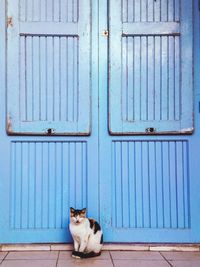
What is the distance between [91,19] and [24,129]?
3.10 feet

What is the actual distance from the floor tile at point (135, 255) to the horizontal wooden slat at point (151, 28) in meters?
1.58

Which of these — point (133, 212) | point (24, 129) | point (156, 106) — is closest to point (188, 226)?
point (133, 212)

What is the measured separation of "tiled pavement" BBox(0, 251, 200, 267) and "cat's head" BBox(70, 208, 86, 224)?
0.84 feet

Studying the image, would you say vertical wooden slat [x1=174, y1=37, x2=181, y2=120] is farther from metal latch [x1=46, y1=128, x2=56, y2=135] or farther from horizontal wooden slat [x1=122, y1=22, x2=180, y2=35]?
metal latch [x1=46, y1=128, x2=56, y2=135]

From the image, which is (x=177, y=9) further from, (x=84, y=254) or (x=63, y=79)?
(x=84, y=254)

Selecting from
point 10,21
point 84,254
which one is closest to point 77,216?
point 84,254

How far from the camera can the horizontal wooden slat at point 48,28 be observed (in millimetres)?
2711

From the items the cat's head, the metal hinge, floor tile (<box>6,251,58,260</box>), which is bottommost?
floor tile (<box>6,251,58,260</box>)

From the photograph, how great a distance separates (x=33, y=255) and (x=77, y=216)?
1.43ft

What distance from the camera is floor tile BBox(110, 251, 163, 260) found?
8.32 feet

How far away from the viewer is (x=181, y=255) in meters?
2.61

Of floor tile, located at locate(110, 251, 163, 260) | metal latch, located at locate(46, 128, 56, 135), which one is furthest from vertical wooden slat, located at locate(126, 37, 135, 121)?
floor tile, located at locate(110, 251, 163, 260)

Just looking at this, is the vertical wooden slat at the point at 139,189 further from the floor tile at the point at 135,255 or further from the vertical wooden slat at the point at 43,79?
the vertical wooden slat at the point at 43,79

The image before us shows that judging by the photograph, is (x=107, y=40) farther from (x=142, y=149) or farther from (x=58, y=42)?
(x=142, y=149)
